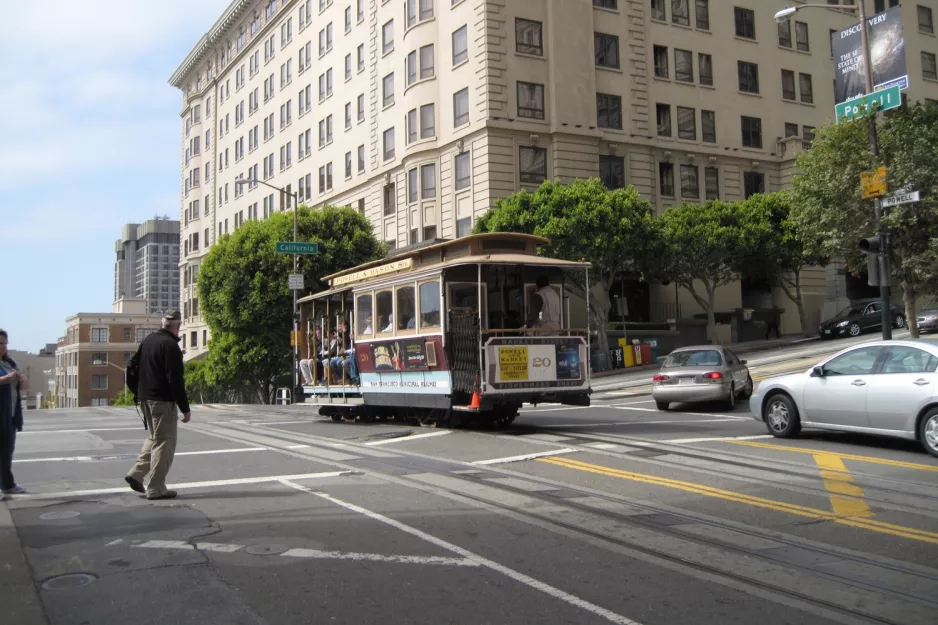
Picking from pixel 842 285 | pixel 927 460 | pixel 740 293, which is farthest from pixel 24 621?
pixel 842 285

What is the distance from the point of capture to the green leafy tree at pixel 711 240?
36.2 meters

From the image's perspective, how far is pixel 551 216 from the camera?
3281cm

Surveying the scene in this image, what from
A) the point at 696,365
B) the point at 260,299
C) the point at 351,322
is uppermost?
the point at 260,299

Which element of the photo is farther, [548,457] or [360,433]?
[360,433]

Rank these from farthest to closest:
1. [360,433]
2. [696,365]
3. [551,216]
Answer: [551,216] → [696,365] → [360,433]

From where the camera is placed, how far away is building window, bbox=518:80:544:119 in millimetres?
38612

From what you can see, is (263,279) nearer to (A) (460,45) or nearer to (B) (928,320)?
(A) (460,45)

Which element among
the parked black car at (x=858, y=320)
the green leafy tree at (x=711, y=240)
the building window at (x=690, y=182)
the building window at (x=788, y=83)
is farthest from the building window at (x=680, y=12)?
the parked black car at (x=858, y=320)

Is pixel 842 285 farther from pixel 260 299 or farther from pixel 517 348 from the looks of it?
pixel 517 348

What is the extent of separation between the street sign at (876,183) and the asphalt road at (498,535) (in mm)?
6919

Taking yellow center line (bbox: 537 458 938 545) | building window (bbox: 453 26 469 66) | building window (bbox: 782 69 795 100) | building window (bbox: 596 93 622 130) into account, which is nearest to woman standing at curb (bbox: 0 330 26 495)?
yellow center line (bbox: 537 458 938 545)

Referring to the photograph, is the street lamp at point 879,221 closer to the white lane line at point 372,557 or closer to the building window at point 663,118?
the white lane line at point 372,557

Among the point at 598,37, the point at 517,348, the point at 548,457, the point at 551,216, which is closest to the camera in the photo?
the point at 548,457

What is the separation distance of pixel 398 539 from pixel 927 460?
757 cm
